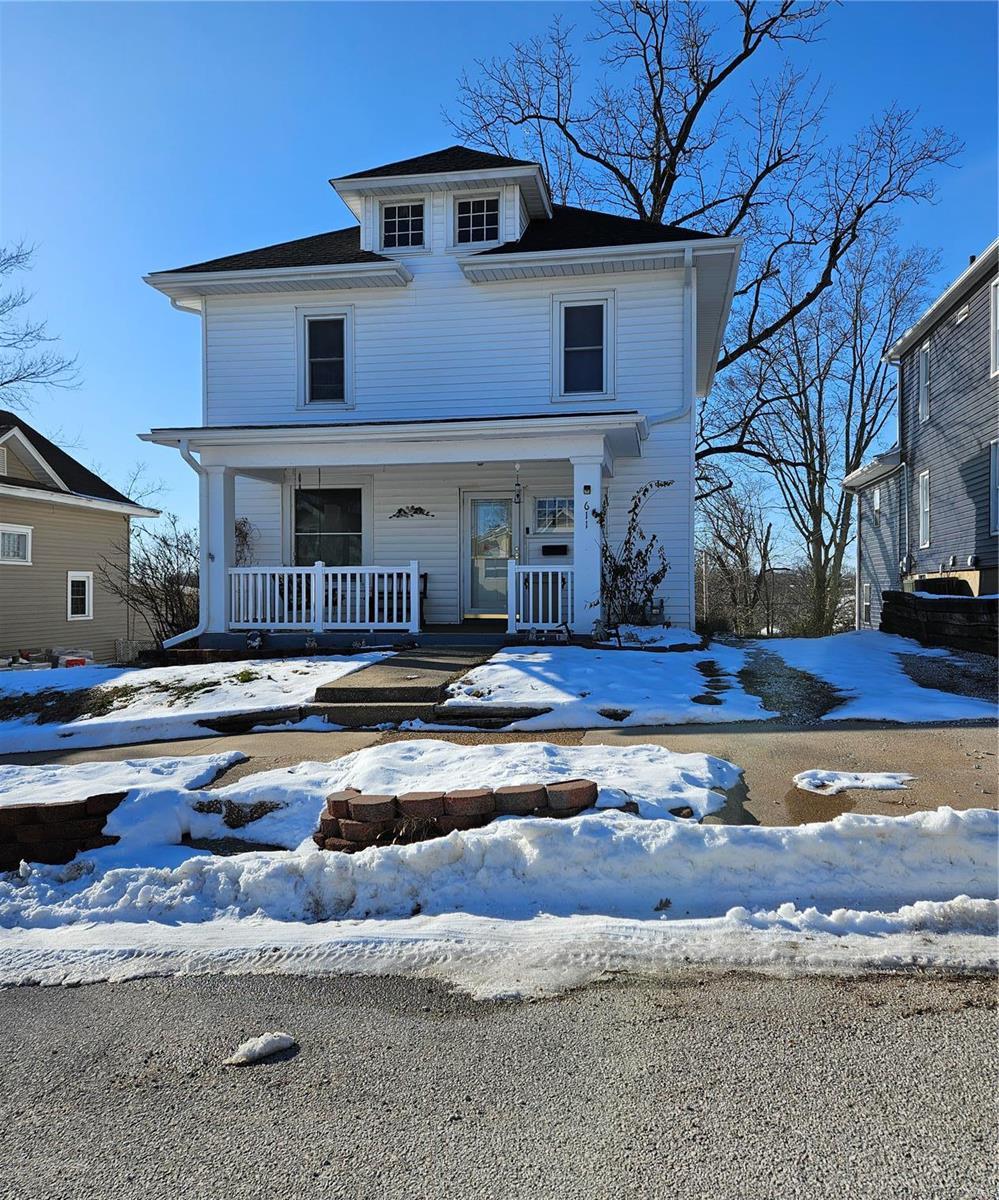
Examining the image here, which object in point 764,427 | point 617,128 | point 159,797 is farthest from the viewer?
point 764,427

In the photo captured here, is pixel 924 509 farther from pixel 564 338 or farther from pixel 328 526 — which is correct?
pixel 328 526

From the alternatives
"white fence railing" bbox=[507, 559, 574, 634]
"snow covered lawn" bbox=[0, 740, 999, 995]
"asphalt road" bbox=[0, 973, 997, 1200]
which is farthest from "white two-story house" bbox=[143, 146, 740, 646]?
"asphalt road" bbox=[0, 973, 997, 1200]

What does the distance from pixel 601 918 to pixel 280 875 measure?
5.00 feet

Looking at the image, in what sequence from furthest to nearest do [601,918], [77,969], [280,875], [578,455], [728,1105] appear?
[578,455], [280,875], [601,918], [77,969], [728,1105]

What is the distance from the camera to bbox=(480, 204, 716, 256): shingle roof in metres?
13.3

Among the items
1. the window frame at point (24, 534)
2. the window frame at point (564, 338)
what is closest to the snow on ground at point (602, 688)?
the window frame at point (564, 338)

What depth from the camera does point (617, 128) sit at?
24859 millimetres

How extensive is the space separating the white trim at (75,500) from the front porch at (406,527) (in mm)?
8349

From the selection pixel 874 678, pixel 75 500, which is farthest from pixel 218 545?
pixel 75 500

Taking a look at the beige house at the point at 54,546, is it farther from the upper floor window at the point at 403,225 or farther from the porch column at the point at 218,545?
the upper floor window at the point at 403,225

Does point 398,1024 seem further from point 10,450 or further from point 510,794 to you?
point 10,450

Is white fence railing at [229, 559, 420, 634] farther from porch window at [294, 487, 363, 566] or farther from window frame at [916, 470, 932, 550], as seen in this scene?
window frame at [916, 470, 932, 550]

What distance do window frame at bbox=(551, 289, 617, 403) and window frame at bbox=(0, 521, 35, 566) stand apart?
1372cm

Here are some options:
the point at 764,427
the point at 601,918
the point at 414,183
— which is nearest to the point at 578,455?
the point at 414,183
